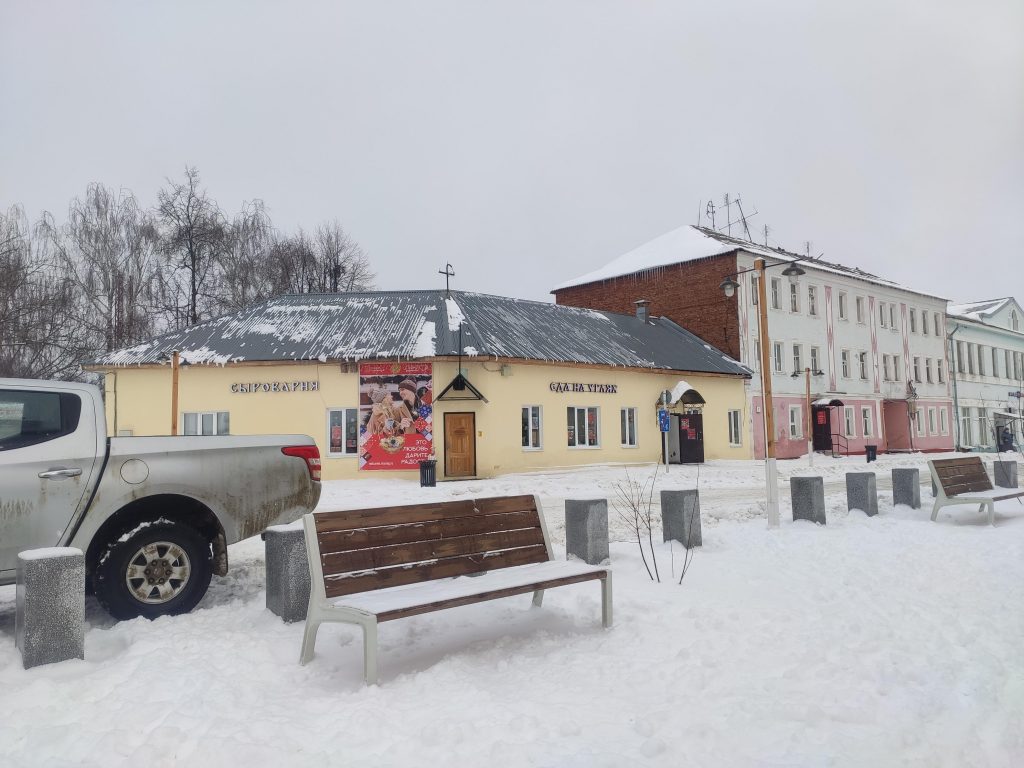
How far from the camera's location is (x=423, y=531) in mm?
4996

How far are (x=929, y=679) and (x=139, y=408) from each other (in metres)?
22.3

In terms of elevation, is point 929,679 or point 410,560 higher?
point 410,560

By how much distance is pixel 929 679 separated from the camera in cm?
416

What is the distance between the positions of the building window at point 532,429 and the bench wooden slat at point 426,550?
669 inches

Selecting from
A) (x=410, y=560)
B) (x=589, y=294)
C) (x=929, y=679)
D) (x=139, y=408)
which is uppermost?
(x=589, y=294)

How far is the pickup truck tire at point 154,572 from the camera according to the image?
5.18 m

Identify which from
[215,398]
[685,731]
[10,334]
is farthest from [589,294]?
[685,731]

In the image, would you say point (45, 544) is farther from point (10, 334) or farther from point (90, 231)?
point (90, 231)

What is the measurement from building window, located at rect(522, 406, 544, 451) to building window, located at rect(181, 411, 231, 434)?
29.4ft

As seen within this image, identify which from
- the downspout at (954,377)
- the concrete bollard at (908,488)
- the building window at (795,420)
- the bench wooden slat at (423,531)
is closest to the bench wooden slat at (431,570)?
the bench wooden slat at (423,531)

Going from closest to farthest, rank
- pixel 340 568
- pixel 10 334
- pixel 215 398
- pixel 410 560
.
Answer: pixel 340 568 < pixel 410 560 < pixel 215 398 < pixel 10 334

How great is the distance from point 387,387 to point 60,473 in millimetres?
16290

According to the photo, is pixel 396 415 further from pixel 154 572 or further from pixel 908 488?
pixel 154 572

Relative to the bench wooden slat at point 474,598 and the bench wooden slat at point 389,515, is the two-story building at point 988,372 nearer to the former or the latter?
the bench wooden slat at point 474,598
